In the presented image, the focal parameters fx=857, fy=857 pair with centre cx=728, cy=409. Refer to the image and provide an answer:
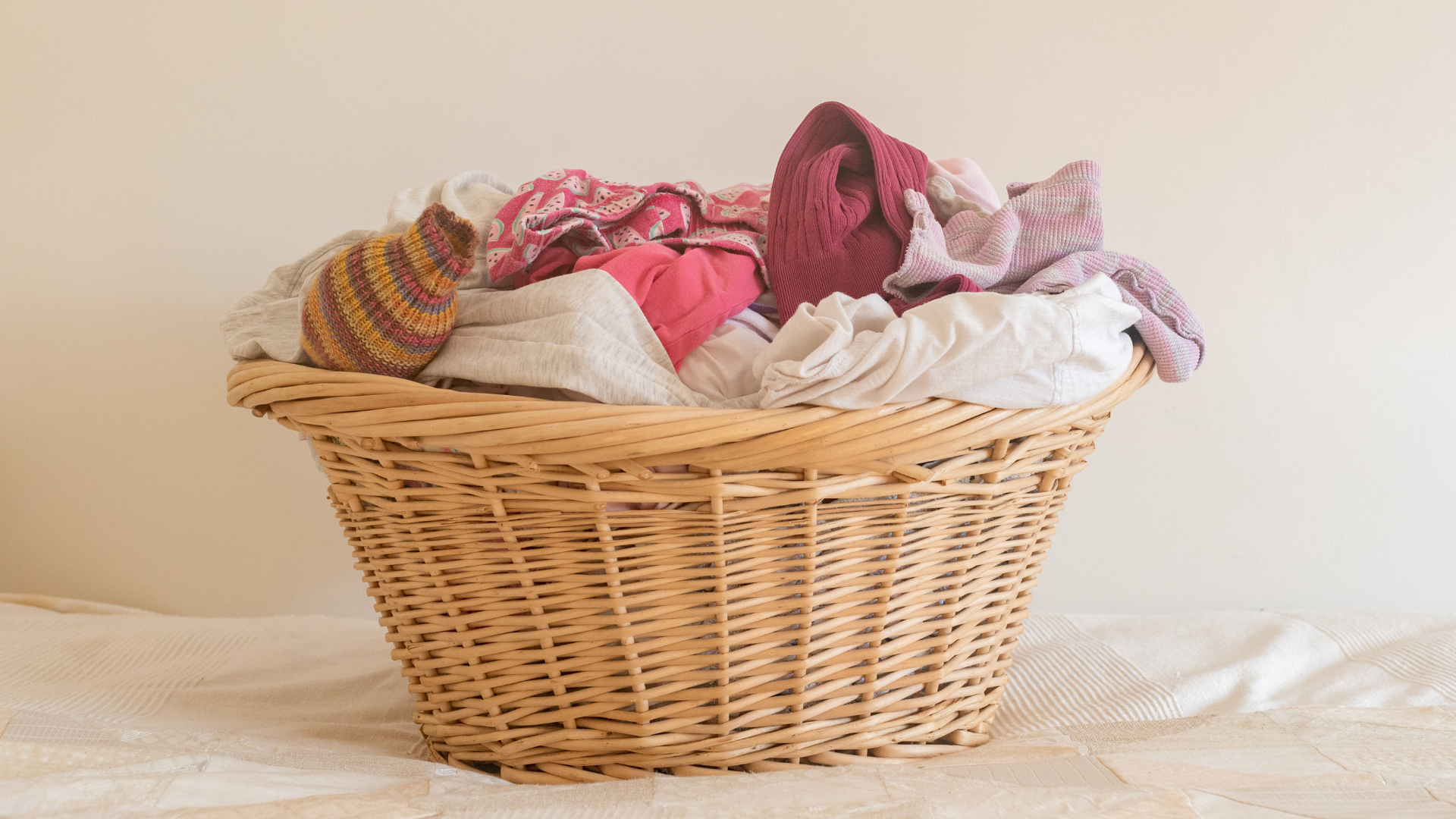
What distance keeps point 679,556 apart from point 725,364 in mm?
134

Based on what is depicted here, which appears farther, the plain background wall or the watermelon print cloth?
the plain background wall

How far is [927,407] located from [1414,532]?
916 millimetres

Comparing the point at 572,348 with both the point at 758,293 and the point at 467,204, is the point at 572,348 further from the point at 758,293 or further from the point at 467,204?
the point at 467,204

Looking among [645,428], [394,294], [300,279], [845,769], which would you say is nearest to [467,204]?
[300,279]

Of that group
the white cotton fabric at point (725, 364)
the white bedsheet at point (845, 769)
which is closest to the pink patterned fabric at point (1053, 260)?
the white cotton fabric at point (725, 364)

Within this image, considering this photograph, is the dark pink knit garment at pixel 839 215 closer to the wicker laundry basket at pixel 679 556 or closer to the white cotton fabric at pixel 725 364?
the white cotton fabric at pixel 725 364

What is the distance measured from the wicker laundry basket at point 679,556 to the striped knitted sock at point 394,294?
0.03 meters

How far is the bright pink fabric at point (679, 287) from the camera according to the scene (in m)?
0.55

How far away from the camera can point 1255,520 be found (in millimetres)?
1025

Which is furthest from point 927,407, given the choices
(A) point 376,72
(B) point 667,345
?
(A) point 376,72

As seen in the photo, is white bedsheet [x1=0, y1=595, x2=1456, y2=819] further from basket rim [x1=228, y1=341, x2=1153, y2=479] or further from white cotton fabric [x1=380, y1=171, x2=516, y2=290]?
white cotton fabric [x1=380, y1=171, x2=516, y2=290]

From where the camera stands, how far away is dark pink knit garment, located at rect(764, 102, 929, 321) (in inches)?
24.0

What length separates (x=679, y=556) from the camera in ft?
1.59

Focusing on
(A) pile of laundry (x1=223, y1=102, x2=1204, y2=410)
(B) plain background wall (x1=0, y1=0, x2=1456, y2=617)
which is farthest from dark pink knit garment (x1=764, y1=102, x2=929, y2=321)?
(B) plain background wall (x1=0, y1=0, x2=1456, y2=617)
